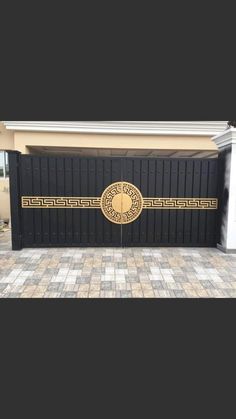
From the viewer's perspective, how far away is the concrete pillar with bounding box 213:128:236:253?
16.9 ft

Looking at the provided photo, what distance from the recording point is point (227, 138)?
5.14 metres

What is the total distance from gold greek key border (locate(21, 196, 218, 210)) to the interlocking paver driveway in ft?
3.17

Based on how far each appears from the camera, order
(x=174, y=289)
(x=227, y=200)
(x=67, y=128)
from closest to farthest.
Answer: (x=174, y=289), (x=227, y=200), (x=67, y=128)

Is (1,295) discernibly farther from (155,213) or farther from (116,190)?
(155,213)

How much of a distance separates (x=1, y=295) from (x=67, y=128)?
5.21 m

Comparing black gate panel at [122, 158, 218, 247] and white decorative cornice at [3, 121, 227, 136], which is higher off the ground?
white decorative cornice at [3, 121, 227, 136]

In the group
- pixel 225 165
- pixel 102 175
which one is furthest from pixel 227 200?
pixel 102 175

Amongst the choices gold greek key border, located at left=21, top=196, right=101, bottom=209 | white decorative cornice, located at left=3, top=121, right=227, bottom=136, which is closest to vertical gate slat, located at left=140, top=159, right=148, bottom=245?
gold greek key border, located at left=21, top=196, right=101, bottom=209

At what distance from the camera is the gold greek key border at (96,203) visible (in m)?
5.46

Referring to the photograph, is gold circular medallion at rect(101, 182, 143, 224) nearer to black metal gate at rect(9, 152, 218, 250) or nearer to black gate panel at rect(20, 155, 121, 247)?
black metal gate at rect(9, 152, 218, 250)

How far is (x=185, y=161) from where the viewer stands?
556 centimetres

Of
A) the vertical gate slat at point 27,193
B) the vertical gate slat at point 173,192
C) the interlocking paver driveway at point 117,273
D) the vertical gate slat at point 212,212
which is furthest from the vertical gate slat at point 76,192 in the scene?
the vertical gate slat at point 212,212

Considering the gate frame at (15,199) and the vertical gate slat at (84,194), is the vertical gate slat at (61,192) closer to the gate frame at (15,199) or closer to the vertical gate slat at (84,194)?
the vertical gate slat at (84,194)

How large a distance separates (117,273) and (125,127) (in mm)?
4641
